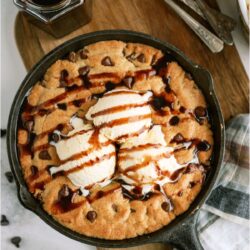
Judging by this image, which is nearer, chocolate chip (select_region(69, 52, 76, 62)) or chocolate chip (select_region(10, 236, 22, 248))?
chocolate chip (select_region(69, 52, 76, 62))

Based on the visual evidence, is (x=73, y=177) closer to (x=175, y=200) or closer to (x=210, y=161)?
(x=175, y=200)

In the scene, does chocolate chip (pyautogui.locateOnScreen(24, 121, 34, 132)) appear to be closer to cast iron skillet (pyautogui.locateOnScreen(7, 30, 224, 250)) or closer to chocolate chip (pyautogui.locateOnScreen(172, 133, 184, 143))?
cast iron skillet (pyautogui.locateOnScreen(7, 30, 224, 250))

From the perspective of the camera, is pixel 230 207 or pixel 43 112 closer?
pixel 43 112

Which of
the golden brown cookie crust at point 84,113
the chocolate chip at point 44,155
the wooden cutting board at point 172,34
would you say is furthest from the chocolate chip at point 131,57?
the chocolate chip at point 44,155

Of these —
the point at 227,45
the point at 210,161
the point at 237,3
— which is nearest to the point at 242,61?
the point at 227,45

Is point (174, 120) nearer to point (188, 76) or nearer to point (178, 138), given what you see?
point (178, 138)

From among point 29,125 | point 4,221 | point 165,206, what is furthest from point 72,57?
point 4,221

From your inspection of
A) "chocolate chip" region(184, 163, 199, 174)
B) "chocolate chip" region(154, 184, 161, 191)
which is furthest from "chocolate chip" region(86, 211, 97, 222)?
"chocolate chip" region(184, 163, 199, 174)

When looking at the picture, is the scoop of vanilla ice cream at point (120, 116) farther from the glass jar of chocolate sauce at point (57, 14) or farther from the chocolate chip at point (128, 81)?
the glass jar of chocolate sauce at point (57, 14)
